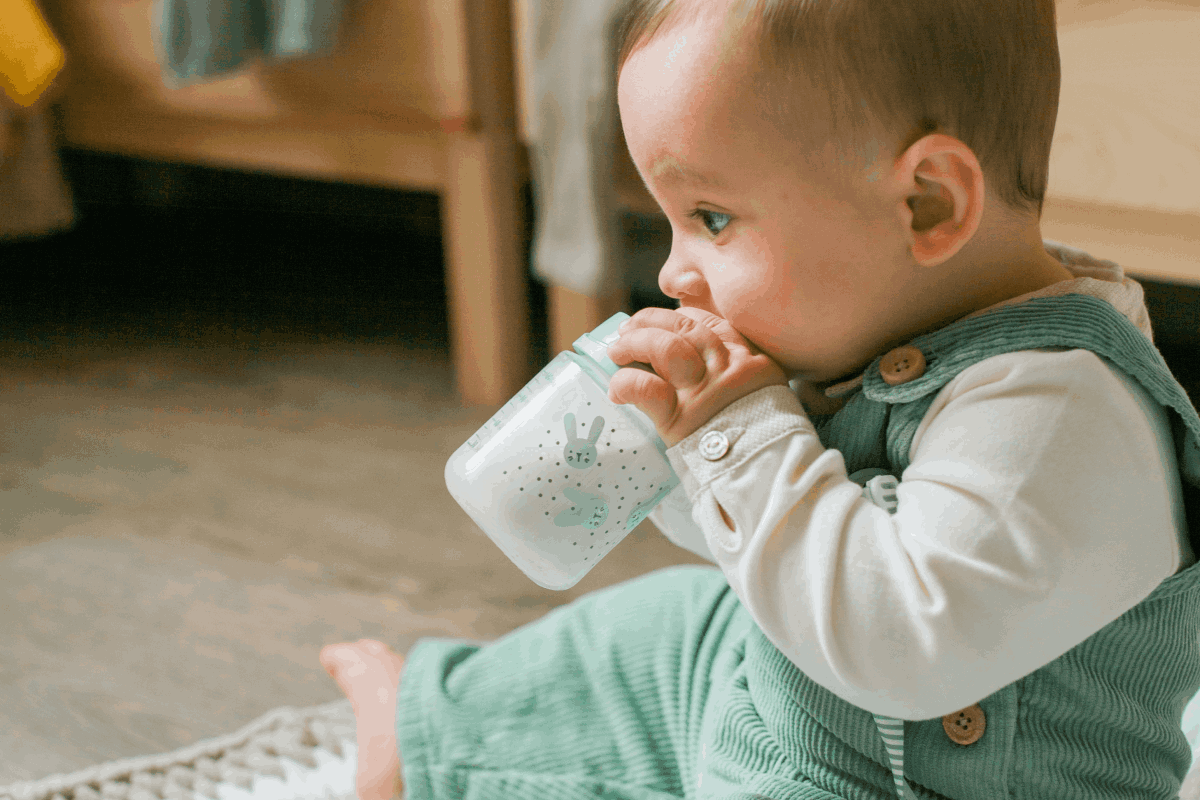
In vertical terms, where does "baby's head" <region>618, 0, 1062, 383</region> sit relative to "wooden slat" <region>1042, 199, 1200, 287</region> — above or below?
above

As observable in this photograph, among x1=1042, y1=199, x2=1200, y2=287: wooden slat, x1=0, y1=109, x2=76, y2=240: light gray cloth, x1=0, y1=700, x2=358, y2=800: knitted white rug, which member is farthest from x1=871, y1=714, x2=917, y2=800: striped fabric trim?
x1=0, y1=109, x2=76, y2=240: light gray cloth

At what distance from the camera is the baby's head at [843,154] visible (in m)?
0.42

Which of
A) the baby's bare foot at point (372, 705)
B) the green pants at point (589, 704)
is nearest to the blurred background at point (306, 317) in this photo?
the baby's bare foot at point (372, 705)

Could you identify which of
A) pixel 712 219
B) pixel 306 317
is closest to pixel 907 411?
pixel 712 219

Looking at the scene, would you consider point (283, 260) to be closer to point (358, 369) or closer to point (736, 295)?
point (358, 369)

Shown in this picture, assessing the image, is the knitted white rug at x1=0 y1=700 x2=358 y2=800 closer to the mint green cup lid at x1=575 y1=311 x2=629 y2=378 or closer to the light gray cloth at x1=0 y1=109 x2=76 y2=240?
the mint green cup lid at x1=575 y1=311 x2=629 y2=378

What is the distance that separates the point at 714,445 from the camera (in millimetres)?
465

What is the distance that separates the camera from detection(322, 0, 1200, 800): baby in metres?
0.42

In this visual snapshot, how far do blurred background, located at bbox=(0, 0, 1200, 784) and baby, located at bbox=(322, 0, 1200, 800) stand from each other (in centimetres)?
41

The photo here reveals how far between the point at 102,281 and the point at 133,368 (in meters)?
0.40

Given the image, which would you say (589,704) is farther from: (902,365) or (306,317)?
(306,317)

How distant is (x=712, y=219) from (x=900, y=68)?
10 cm

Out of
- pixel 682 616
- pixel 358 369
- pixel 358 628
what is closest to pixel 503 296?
pixel 358 369

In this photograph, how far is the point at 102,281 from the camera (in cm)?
177
